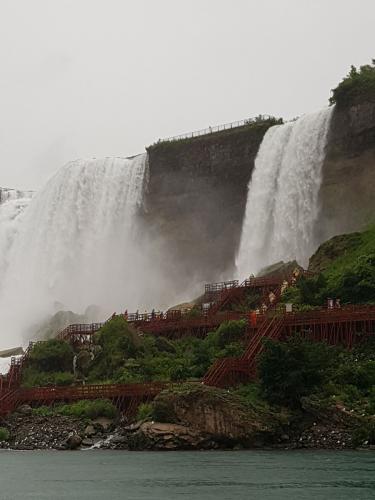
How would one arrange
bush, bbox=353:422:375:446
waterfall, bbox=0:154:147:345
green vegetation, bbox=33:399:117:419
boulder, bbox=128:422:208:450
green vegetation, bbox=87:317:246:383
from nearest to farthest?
bush, bbox=353:422:375:446 < boulder, bbox=128:422:208:450 < green vegetation, bbox=33:399:117:419 < green vegetation, bbox=87:317:246:383 < waterfall, bbox=0:154:147:345

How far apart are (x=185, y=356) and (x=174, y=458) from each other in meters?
17.0

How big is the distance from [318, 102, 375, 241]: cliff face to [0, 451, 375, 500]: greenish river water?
3598 cm

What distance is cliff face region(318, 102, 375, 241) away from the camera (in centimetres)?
7112

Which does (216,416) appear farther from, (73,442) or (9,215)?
(9,215)

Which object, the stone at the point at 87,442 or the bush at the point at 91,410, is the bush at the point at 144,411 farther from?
the stone at the point at 87,442

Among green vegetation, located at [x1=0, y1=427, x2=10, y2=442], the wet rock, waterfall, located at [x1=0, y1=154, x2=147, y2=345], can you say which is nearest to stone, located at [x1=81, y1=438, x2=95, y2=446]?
the wet rock

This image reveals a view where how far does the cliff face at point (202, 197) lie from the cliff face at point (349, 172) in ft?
36.6

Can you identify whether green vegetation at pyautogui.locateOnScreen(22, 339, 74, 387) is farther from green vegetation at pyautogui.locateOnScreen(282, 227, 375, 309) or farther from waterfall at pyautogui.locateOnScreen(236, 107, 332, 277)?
waterfall at pyautogui.locateOnScreen(236, 107, 332, 277)

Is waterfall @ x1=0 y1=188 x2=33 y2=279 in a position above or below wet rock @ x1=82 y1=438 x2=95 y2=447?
above

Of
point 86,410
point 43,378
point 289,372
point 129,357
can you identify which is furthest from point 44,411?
point 289,372

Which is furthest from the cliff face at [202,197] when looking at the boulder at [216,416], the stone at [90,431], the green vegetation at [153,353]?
the boulder at [216,416]

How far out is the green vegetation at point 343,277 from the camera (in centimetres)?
5234

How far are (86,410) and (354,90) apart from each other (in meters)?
39.5

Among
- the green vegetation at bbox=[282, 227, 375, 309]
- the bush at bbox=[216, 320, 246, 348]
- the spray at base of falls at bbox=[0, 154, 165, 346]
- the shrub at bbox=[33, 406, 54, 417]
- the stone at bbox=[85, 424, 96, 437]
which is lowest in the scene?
the stone at bbox=[85, 424, 96, 437]
